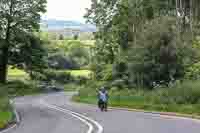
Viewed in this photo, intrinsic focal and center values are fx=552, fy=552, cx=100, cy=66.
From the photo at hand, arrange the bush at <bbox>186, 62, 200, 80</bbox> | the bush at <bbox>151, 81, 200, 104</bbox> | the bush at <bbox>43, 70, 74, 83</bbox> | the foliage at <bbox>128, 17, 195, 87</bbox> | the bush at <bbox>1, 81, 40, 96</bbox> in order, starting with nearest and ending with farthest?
1. the bush at <bbox>151, 81, 200, 104</bbox>
2. the bush at <bbox>186, 62, 200, 80</bbox>
3. the foliage at <bbox>128, 17, 195, 87</bbox>
4. the bush at <bbox>1, 81, 40, 96</bbox>
5. the bush at <bbox>43, 70, 74, 83</bbox>

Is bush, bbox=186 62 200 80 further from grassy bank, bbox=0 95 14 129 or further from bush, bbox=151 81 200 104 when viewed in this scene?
grassy bank, bbox=0 95 14 129

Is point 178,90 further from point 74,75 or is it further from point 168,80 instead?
point 74,75

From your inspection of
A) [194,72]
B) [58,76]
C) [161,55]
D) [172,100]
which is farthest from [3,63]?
[172,100]

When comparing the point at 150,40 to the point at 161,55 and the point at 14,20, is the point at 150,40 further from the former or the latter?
the point at 14,20

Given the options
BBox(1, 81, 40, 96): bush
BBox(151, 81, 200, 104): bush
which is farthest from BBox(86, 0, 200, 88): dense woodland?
BBox(1, 81, 40, 96): bush

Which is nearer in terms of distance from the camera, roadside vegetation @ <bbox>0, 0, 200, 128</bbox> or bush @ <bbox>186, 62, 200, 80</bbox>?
roadside vegetation @ <bbox>0, 0, 200, 128</bbox>

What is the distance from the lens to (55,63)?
13525 centimetres

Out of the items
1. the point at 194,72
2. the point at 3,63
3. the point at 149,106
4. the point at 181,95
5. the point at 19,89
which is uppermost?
the point at 3,63

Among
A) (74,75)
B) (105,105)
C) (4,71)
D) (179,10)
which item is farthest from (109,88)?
(74,75)

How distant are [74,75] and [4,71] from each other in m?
41.2

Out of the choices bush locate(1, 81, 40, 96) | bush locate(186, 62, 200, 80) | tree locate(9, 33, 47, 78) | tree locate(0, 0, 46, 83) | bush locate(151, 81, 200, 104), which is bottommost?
bush locate(1, 81, 40, 96)

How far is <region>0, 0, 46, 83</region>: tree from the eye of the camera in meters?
84.2

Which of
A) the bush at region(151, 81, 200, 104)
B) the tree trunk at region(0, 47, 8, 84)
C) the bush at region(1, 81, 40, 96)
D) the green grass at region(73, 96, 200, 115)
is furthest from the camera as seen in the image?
the tree trunk at region(0, 47, 8, 84)

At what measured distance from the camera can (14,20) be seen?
278 feet
